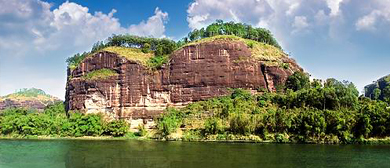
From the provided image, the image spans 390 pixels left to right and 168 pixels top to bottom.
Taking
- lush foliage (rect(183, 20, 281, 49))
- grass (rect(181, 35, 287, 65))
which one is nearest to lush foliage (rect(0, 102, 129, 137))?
grass (rect(181, 35, 287, 65))

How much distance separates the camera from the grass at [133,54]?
67.2 metres

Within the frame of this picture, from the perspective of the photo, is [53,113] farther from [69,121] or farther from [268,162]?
[268,162]

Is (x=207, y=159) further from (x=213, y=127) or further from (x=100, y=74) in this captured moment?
(x=100, y=74)

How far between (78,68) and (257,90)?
38.8 metres

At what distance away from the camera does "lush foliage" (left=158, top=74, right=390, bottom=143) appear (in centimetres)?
4019

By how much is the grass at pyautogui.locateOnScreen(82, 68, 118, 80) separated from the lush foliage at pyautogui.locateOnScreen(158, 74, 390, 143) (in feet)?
53.5

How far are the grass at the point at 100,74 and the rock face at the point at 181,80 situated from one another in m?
0.84

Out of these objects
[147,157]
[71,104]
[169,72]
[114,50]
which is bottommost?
[147,157]

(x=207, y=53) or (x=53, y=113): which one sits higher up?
(x=207, y=53)

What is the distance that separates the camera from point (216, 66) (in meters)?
64.1

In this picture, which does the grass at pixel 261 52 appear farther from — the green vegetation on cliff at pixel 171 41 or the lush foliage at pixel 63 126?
the lush foliage at pixel 63 126

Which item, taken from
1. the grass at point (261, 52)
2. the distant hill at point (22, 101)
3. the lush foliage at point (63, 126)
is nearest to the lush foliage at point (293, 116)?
the grass at point (261, 52)

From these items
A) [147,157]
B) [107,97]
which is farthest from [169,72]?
[147,157]

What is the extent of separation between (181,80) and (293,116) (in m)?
26.5
